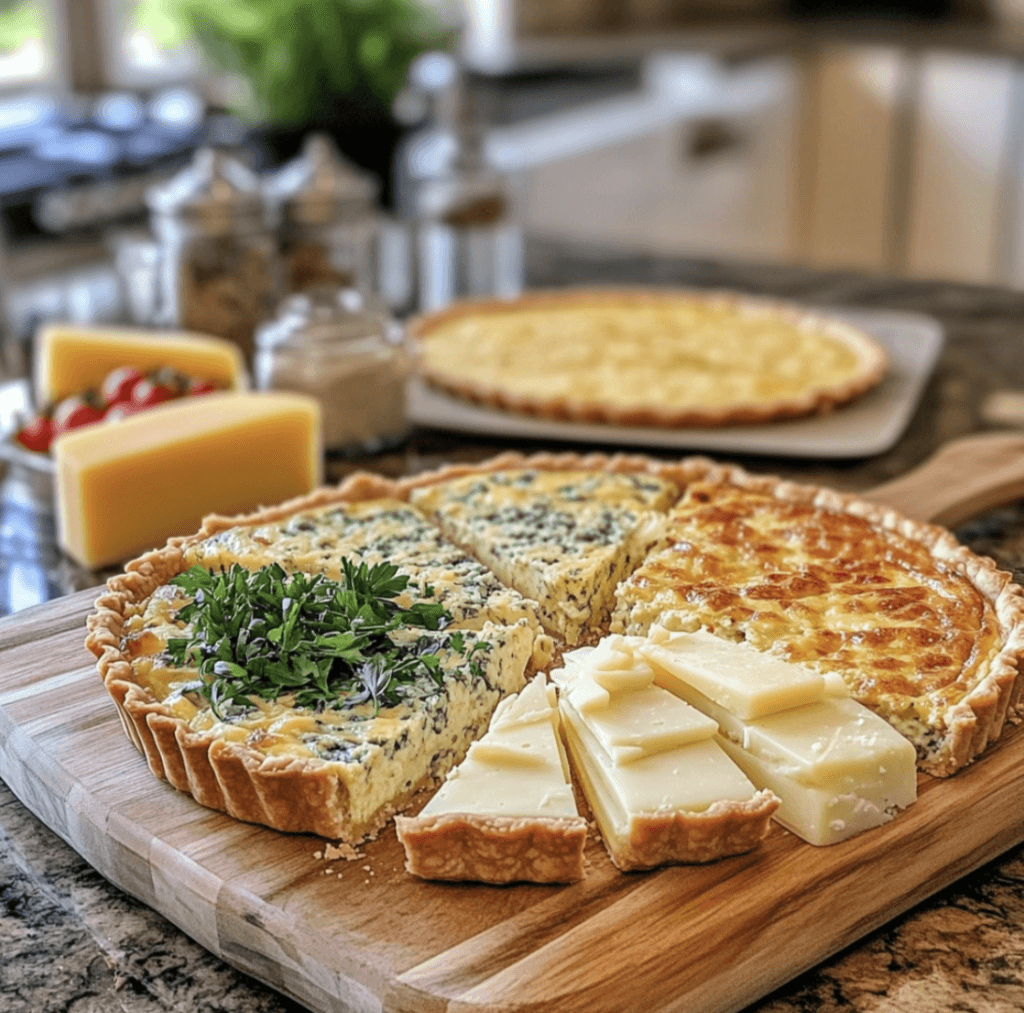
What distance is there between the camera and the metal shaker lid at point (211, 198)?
11.9 feet

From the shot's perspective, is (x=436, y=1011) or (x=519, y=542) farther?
(x=519, y=542)

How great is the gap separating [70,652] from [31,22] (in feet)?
13.5

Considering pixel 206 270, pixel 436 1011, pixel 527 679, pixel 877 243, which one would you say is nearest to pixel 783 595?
pixel 527 679

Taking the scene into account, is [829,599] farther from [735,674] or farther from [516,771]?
[516,771]

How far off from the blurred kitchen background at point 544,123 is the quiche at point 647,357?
0.46 meters

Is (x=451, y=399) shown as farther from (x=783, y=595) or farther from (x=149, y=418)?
(x=783, y=595)

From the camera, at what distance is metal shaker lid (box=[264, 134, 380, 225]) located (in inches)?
157

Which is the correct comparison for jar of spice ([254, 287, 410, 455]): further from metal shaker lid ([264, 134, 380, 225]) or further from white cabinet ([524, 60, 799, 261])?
white cabinet ([524, 60, 799, 261])

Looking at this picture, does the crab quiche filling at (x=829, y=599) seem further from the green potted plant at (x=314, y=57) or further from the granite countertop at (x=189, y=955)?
the green potted plant at (x=314, y=57)

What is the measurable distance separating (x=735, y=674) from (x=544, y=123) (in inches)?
220

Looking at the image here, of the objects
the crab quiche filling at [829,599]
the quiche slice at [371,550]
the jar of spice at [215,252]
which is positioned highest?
the jar of spice at [215,252]

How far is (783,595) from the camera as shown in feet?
7.63

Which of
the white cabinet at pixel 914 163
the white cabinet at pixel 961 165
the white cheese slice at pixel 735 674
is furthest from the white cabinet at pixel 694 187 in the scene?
the white cheese slice at pixel 735 674

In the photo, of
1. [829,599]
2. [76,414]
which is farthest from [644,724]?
[76,414]
